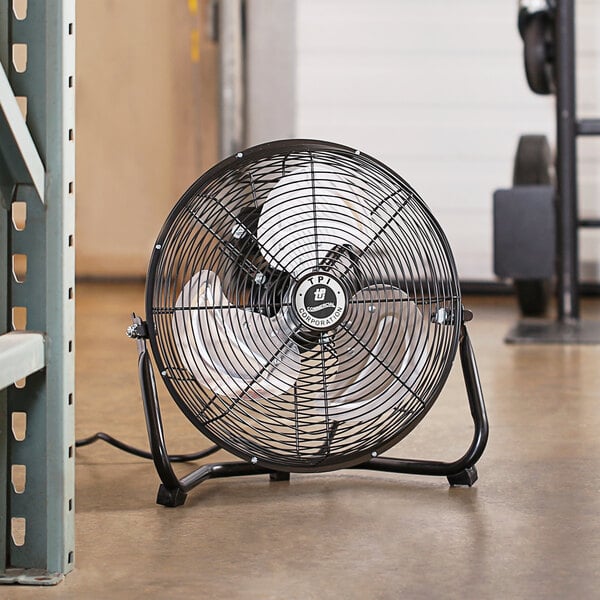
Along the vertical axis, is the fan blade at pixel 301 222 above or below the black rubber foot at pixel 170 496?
above

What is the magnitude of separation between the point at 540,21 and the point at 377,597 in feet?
11.0

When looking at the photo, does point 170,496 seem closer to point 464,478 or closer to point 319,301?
point 319,301

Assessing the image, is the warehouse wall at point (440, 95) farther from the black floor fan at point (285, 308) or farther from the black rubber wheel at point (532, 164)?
the black floor fan at point (285, 308)

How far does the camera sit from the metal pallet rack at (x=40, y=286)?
64.7 inches

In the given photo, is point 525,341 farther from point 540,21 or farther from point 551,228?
point 540,21

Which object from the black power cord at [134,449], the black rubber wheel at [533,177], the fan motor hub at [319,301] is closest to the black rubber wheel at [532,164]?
the black rubber wheel at [533,177]

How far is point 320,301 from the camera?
204 centimetres

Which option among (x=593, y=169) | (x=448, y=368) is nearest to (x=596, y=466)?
(x=448, y=368)

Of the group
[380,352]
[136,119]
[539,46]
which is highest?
[539,46]

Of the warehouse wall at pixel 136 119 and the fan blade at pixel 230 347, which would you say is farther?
the warehouse wall at pixel 136 119

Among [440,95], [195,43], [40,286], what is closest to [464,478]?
[40,286]

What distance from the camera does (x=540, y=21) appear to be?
4504 millimetres

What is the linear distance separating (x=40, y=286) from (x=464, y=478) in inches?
39.7

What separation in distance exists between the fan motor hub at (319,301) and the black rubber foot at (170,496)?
0.42m
